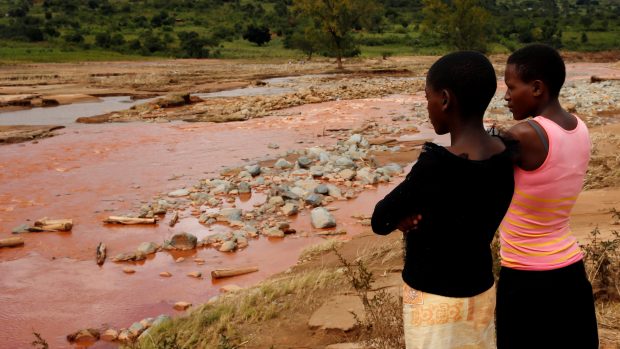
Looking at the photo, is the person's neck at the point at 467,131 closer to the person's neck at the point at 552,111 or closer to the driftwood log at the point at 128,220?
the person's neck at the point at 552,111

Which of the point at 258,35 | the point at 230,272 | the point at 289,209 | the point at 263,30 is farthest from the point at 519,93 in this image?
the point at 263,30

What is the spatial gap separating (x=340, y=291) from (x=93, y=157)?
889cm

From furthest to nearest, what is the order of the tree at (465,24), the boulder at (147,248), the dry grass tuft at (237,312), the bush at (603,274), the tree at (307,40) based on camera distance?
the tree at (307,40)
the tree at (465,24)
the boulder at (147,248)
the dry grass tuft at (237,312)
the bush at (603,274)

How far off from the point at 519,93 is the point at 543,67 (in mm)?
122

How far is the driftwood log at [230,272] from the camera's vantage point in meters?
6.21

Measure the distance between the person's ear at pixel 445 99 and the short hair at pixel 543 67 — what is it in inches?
20.4

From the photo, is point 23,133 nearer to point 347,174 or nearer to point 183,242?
point 347,174

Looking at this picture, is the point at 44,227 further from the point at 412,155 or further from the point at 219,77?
the point at 219,77

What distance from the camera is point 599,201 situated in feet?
19.8

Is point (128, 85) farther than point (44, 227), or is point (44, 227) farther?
point (128, 85)

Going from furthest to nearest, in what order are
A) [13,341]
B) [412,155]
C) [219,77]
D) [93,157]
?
[219,77] → [93,157] → [412,155] → [13,341]

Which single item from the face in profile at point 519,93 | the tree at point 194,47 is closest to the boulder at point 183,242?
the face in profile at point 519,93

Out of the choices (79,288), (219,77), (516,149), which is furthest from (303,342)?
(219,77)

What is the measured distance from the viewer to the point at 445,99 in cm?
184
